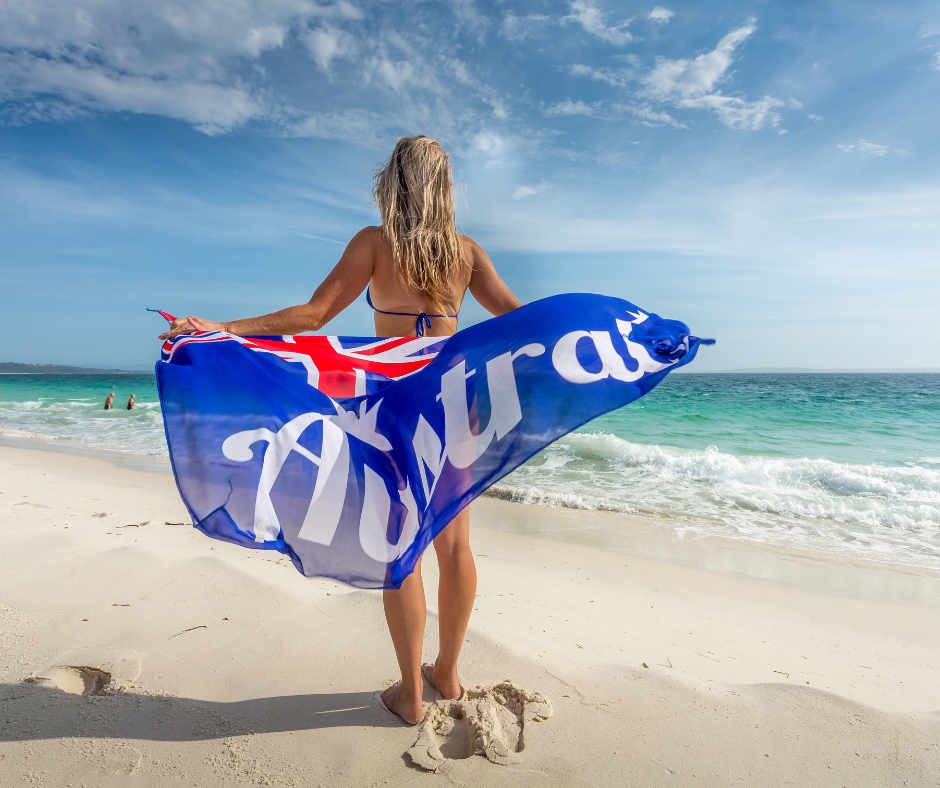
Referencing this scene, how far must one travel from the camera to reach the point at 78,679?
1.99 meters

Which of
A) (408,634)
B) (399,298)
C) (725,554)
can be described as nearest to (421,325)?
(399,298)

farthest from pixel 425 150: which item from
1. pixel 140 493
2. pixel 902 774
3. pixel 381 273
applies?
pixel 140 493

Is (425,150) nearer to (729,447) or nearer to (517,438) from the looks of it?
(517,438)

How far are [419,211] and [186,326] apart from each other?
88 cm

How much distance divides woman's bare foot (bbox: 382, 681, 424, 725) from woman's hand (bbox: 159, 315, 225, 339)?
138 centimetres

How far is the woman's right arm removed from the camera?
2127 mm

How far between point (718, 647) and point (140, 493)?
19.5ft

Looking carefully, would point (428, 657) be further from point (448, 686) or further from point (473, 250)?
point (473, 250)

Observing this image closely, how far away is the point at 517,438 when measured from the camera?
1.54m

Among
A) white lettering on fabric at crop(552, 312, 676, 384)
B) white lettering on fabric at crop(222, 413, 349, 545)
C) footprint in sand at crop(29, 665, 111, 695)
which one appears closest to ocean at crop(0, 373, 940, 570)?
white lettering on fabric at crop(552, 312, 676, 384)

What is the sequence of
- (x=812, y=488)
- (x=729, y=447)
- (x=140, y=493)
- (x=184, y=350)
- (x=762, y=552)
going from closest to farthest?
1. (x=184, y=350)
2. (x=762, y=552)
3. (x=140, y=493)
4. (x=812, y=488)
5. (x=729, y=447)

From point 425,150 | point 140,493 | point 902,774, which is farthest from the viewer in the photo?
point 140,493

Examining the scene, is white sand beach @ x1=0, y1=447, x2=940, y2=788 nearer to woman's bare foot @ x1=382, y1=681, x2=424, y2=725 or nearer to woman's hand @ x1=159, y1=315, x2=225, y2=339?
woman's bare foot @ x1=382, y1=681, x2=424, y2=725

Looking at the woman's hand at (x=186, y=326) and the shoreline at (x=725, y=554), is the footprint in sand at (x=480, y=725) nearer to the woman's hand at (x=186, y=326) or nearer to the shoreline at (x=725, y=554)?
the woman's hand at (x=186, y=326)
